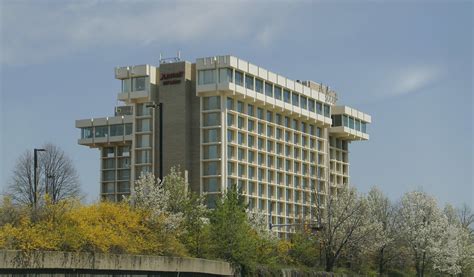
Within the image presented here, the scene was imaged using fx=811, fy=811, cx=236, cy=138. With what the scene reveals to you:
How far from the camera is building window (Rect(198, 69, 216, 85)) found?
299 ft

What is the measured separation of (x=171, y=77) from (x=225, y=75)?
6.77 m

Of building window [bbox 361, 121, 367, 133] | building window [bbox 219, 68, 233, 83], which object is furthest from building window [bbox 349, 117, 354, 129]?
building window [bbox 219, 68, 233, 83]

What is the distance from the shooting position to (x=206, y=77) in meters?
91.6

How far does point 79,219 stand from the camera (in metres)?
31.0

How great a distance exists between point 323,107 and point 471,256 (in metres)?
31.3

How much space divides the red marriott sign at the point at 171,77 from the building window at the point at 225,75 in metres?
4.87

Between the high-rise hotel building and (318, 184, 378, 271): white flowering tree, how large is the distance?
9.06 meters

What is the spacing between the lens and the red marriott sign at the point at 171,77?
92750mm

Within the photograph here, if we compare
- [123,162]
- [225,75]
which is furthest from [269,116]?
[123,162]

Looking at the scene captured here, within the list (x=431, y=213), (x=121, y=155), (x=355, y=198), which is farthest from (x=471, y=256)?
(x=121, y=155)

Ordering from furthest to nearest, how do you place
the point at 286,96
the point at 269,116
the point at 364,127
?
the point at 364,127 → the point at 286,96 → the point at 269,116

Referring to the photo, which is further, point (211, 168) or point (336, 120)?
point (336, 120)

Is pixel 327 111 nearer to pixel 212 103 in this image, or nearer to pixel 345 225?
pixel 212 103

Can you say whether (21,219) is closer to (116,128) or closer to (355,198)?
(355,198)
